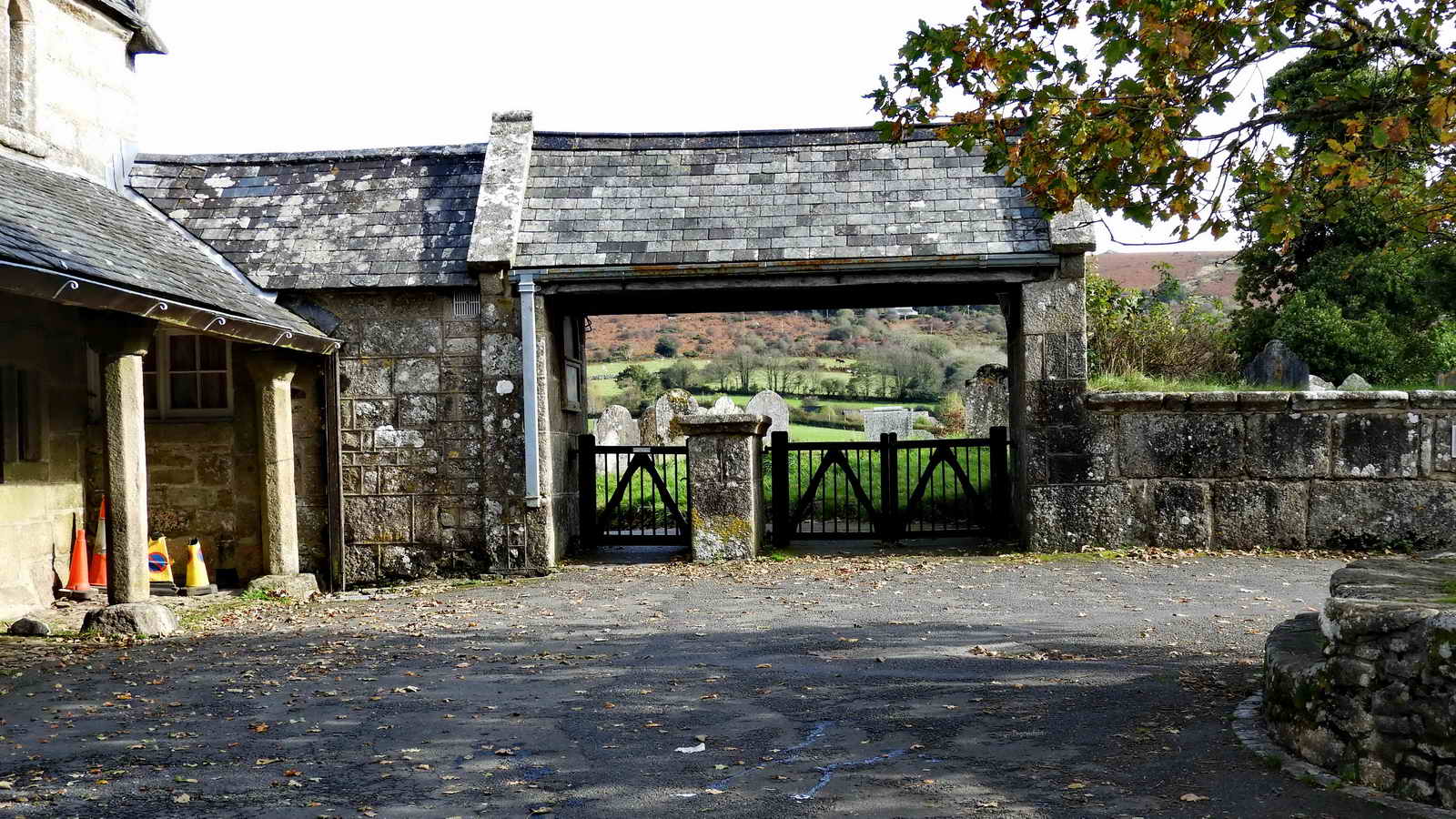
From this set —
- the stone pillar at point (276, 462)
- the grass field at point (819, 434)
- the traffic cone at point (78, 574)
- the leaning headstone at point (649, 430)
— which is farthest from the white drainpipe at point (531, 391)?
the grass field at point (819, 434)

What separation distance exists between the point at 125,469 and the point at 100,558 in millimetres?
2672

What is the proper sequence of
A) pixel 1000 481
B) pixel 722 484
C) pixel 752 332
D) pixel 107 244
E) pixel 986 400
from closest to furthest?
pixel 107 244 → pixel 722 484 → pixel 1000 481 → pixel 986 400 → pixel 752 332

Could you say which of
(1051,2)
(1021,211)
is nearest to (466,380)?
(1021,211)

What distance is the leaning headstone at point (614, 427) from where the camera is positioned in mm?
21266

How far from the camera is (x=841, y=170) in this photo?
44.1ft

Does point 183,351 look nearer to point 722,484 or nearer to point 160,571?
point 160,571

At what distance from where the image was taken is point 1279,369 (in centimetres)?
1656

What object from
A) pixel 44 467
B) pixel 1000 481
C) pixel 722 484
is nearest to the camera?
pixel 44 467

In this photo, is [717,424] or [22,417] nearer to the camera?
[22,417]

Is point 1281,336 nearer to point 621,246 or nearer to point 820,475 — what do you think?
point 820,475

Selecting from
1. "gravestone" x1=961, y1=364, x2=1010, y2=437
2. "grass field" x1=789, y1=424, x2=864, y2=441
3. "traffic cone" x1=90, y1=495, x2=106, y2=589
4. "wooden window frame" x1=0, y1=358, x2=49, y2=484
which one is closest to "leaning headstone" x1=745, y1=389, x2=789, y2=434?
"gravestone" x1=961, y1=364, x2=1010, y2=437

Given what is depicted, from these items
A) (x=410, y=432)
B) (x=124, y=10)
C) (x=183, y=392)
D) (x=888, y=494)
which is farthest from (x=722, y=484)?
(x=124, y=10)

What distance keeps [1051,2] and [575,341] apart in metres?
8.54

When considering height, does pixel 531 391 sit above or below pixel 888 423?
above
